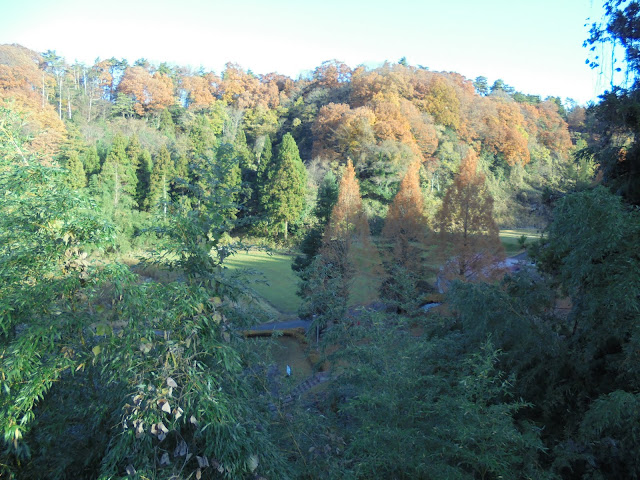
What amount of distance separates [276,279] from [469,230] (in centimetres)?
1030

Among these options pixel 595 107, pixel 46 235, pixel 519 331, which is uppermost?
pixel 595 107

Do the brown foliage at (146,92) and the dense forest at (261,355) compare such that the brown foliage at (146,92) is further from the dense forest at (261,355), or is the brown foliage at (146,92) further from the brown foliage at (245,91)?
the dense forest at (261,355)

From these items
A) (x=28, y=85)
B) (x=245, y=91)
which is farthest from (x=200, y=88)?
(x=28, y=85)

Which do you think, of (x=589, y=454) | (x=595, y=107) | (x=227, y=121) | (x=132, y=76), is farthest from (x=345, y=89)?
(x=589, y=454)

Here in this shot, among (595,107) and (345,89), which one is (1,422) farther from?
(345,89)

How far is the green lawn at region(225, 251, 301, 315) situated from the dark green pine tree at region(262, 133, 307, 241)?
2.45 meters

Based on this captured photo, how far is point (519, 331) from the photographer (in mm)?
5523

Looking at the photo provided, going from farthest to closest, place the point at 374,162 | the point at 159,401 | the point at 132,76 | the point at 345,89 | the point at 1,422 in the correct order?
the point at 132,76, the point at 345,89, the point at 374,162, the point at 1,422, the point at 159,401

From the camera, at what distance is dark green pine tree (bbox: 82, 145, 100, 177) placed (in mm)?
24136

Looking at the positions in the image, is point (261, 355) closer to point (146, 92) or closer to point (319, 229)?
point (319, 229)

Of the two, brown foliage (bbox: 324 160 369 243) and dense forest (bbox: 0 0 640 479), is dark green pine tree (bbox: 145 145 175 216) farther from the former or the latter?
dense forest (bbox: 0 0 640 479)

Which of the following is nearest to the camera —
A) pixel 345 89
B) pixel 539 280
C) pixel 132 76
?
pixel 539 280

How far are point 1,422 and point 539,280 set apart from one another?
21.5 ft

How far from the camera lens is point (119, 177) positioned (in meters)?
24.3
